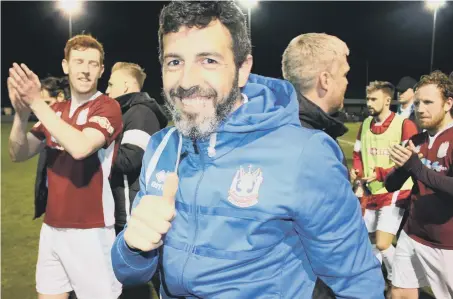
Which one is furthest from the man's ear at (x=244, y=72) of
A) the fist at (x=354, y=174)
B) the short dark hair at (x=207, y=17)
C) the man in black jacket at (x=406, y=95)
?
the man in black jacket at (x=406, y=95)

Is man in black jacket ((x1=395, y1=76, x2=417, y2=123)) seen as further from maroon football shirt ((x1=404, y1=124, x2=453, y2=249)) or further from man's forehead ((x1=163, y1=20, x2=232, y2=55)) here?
man's forehead ((x1=163, y1=20, x2=232, y2=55))

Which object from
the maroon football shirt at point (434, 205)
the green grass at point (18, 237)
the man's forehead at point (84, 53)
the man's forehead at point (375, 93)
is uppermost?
the man's forehead at point (84, 53)

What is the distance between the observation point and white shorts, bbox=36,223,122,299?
3.37 metres

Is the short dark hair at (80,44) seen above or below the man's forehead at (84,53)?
above

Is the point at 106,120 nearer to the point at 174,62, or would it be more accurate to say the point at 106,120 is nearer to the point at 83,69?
the point at 83,69

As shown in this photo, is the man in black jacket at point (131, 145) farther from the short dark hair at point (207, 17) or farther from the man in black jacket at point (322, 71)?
the short dark hair at point (207, 17)

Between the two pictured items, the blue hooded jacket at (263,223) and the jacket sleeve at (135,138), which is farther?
the jacket sleeve at (135,138)

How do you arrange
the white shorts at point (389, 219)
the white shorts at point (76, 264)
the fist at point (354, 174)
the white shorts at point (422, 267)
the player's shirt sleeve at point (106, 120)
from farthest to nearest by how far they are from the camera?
the fist at point (354, 174) < the white shorts at point (389, 219) < the white shorts at point (422, 267) < the white shorts at point (76, 264) < the player's shirt sleeve at point (106, 120)

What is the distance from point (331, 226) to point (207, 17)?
35.0 inches

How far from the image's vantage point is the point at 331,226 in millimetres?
1608

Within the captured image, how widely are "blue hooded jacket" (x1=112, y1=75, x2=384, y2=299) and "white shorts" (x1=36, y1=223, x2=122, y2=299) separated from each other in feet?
5.68

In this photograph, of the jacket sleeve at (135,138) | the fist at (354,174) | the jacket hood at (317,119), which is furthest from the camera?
the fist at (354,174)

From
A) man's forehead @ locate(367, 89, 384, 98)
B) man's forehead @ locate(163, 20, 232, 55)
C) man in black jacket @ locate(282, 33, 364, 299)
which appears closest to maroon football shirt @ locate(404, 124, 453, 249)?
man in black jacket @ locate(282, 33, 364, 299)

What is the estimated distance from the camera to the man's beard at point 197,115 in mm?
1678
